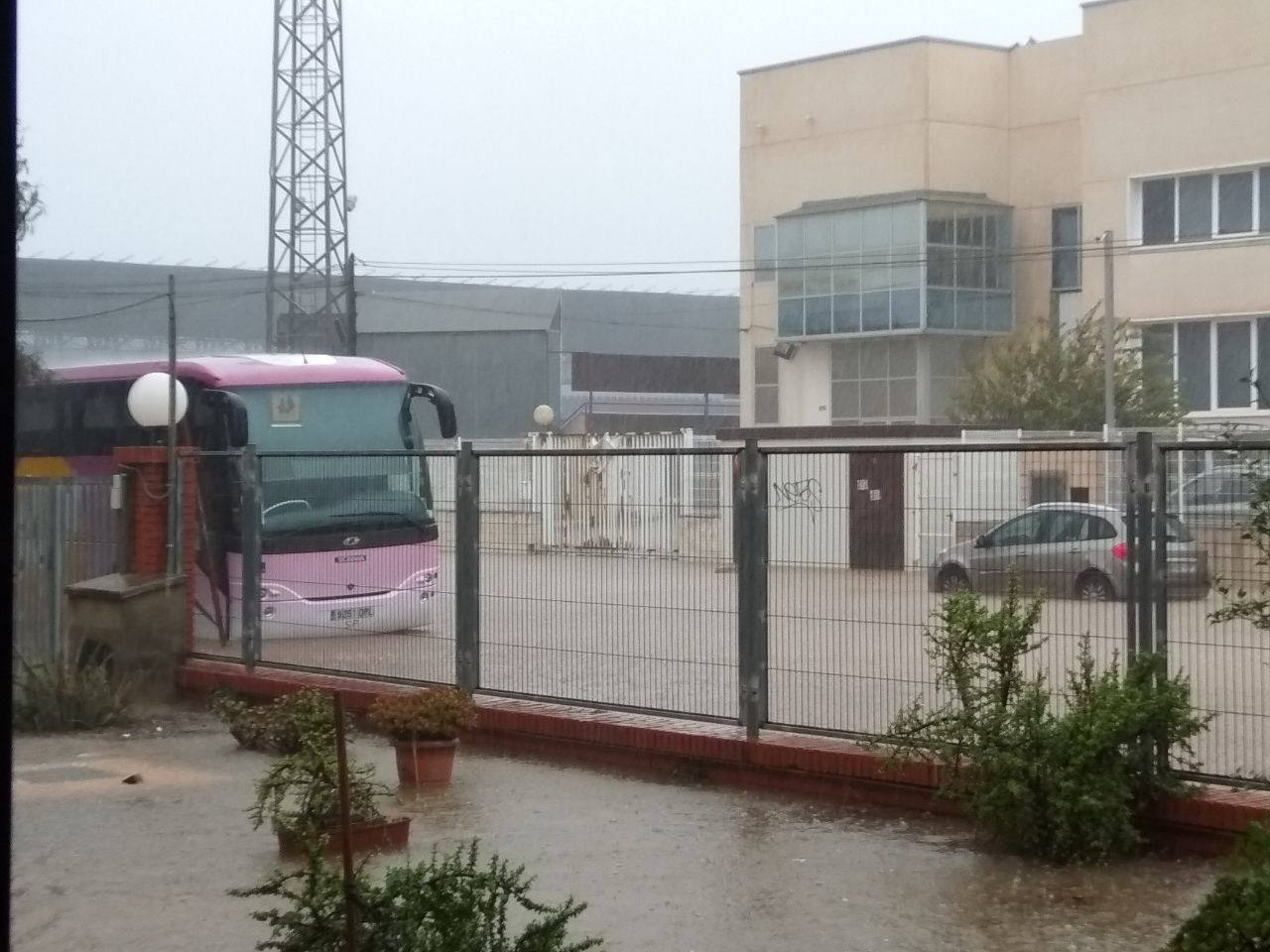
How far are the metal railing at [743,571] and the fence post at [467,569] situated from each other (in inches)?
0.7

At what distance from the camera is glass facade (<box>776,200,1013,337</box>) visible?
47.8 metres

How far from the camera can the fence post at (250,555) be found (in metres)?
13.0

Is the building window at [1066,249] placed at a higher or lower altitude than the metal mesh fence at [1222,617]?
higher

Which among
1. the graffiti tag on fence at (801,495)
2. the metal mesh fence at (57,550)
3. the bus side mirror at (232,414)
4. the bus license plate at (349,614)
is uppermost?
the bus side mirror at (232,414)

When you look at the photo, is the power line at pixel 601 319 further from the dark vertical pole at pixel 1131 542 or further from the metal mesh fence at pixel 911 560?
the dark vertical pole at pixel 1131 542

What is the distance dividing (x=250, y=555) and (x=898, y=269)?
37.4 meters

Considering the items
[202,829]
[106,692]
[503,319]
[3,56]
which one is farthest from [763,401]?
[3,56]

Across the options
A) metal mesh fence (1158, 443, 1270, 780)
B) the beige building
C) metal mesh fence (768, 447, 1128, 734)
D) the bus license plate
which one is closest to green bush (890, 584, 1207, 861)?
metal mesh fence (1158, 443, 1270, 780)

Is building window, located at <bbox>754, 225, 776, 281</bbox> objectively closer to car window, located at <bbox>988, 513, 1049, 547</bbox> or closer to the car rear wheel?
car window, located at <bbox>988, 513, 1049, 547</bbox>

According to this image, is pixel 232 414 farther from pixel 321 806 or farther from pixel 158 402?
pixel 321 806

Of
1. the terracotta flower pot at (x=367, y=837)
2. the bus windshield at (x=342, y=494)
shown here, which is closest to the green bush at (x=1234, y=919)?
the terracotta flower pot at (x=367, y=837)

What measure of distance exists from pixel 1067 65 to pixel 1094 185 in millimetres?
6141

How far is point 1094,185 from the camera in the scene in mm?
41688

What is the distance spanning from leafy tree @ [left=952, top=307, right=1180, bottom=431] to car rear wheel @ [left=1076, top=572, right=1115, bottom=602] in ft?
109
